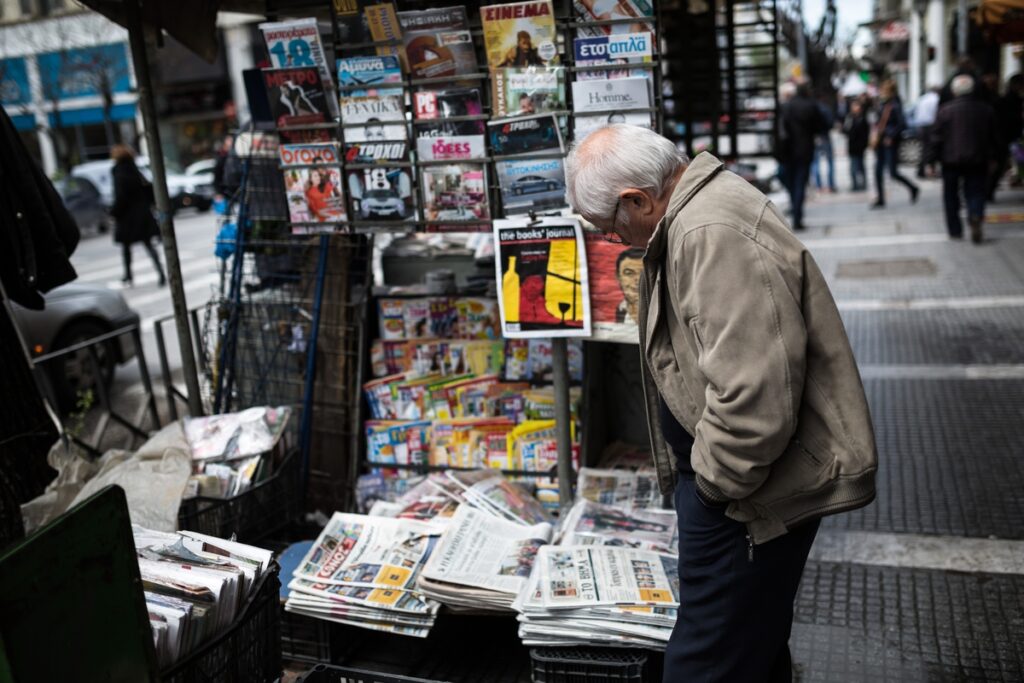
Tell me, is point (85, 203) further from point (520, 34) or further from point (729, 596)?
point (729, 596)

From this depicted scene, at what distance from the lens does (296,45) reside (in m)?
3.78

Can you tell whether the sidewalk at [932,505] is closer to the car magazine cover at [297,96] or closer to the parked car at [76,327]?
the car magazine cover at [297,96]

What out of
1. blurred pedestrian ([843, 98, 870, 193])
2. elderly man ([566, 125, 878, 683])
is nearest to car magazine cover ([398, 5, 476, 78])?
elderly man ([566, 125, 878, 683])

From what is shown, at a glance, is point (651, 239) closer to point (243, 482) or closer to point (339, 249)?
point (243, 482)

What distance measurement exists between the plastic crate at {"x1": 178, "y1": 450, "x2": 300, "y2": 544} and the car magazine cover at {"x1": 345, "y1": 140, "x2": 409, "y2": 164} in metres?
1.29

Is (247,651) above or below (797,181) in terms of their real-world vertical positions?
below

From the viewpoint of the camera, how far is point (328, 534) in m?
3.55

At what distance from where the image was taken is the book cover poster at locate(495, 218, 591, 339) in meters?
3.51

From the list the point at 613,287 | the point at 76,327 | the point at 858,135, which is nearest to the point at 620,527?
the point at 613,287

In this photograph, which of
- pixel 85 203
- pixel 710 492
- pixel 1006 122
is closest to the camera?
pixel 710 492

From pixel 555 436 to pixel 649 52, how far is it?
1.65 metres

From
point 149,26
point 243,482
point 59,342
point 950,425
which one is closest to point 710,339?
point 243,482

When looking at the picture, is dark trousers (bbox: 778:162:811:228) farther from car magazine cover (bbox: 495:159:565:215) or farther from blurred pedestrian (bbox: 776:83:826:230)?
car magazine cover (bbox: 495:159:565:215)

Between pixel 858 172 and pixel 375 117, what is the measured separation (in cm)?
1453
